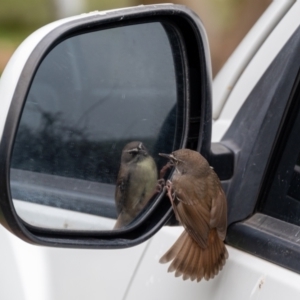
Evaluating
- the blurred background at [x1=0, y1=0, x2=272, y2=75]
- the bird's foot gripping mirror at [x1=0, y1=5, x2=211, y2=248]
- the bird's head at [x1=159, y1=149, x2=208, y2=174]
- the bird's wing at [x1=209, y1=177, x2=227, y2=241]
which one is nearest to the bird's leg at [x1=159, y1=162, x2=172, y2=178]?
the bird's foot gripping mirror at [x1=0, y1=5, x2=211, y2=248]

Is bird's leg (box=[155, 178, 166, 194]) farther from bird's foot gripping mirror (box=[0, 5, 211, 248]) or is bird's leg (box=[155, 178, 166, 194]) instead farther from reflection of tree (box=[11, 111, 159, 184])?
reflection of tree (box=[11, 111, 159, 184])

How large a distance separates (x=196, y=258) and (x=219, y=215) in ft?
0.42

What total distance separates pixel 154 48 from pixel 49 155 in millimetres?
441

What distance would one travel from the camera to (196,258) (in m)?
2.27

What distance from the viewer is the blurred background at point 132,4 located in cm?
977

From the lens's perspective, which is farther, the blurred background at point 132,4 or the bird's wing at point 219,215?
the blurred background at point 132,4

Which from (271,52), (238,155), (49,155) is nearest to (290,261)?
(238,155)

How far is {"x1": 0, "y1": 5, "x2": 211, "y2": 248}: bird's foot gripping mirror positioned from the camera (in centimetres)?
240

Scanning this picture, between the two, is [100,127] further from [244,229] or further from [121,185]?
[244,229]

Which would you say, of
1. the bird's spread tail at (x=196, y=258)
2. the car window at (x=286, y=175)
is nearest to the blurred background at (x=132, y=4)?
the car window at (x=286, y=175)

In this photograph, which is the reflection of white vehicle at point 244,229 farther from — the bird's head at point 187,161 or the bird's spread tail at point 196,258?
the bird's head at point 187,161

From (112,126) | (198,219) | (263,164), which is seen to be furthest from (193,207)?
(112,126)

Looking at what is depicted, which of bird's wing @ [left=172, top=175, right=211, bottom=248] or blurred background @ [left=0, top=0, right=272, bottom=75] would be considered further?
blurred background @ [left=0, top=0, right=272, bottom=75]

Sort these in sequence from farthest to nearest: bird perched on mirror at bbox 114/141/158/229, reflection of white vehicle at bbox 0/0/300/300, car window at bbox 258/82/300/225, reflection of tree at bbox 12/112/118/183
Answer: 1. reflection of tree at bbox 12/112/118/183
2. bird perched on mirror at bbox 114/141/158/229
3. car window at bbox 258/82/300/225
4. reflection of white vehicle at bbox 0/0/300/300
